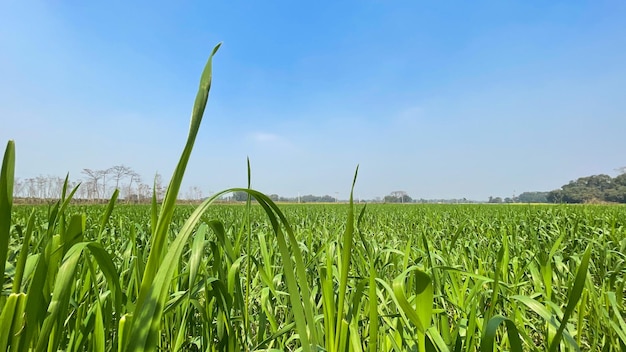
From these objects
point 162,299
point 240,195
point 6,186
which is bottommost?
point 162,299

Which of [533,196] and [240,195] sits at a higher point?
[533,196]

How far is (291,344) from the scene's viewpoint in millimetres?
1683

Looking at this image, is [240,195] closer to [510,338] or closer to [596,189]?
[510,338]

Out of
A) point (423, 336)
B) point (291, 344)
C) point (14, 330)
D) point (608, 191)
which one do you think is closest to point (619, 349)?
point (423, 336)

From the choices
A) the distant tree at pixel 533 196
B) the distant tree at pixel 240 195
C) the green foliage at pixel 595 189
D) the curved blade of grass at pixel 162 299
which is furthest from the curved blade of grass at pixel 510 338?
the distant tree at pixel 533 196

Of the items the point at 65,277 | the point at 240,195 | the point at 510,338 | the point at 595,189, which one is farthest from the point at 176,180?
the point at 595,189

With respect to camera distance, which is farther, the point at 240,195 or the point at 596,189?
the point at 596,189

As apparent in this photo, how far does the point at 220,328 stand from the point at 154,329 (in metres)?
0.49

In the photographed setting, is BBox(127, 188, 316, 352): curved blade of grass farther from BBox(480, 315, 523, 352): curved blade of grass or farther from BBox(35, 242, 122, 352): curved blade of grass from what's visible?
BBox(480, 315, 523, 352): curved blade of grass

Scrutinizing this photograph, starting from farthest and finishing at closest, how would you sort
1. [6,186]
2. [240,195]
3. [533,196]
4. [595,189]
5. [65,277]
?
[533,196] → [595,189] → [240,195] → [65,277] → [6,186]

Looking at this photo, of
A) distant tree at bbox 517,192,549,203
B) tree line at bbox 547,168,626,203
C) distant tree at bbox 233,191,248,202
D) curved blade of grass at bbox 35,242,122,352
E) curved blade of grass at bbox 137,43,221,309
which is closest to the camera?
curved blade of grass at bbox 137,43,221,309

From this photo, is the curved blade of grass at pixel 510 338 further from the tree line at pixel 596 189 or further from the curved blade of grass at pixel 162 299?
the tree line at pixel 596 189

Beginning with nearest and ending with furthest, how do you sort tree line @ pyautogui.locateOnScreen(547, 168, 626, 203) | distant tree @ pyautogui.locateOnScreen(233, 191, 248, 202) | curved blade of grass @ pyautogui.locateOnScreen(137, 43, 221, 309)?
curved blade of grass @ pyautogui.locateOnScreen(137, 43, 221, 309)
distant tree @ pyautogui.locateOnScreen(233, 191, 248, 202)
tree line @ pyautogui.locateOnScreen(547, 168, 626, 203)

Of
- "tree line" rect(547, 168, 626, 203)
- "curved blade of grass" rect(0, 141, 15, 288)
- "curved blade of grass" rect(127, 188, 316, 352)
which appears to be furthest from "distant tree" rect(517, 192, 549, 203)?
"curved blade of grass" rect(0, 141, 15, 288)
